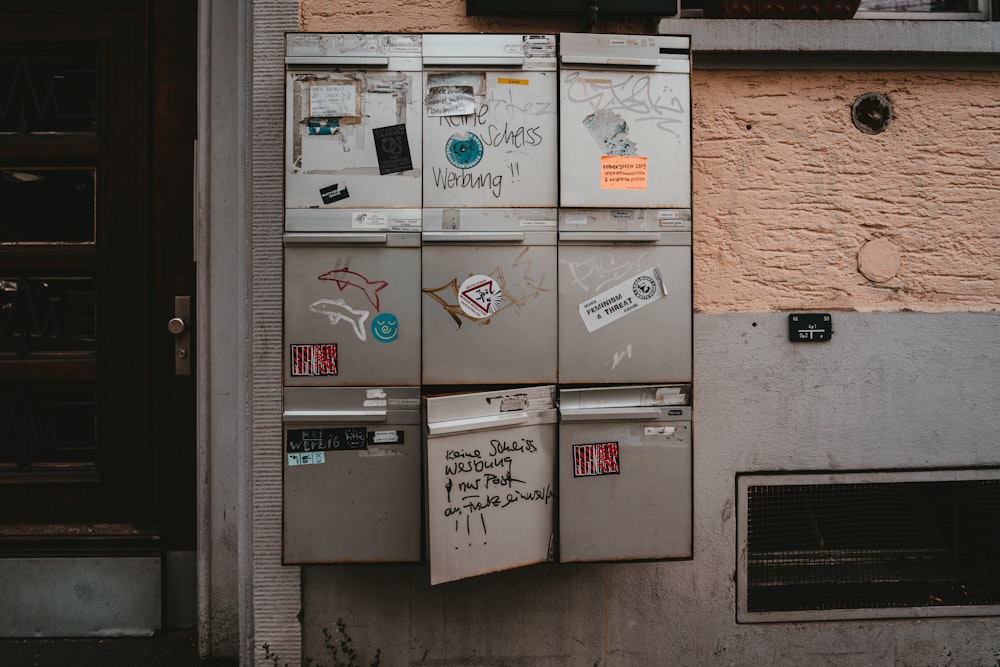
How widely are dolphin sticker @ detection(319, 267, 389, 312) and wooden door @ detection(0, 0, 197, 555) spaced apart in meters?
1.14

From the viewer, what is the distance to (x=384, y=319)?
237 centimetres

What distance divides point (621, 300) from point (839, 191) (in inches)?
50.2

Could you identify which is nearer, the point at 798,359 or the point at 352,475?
the point at 352,475

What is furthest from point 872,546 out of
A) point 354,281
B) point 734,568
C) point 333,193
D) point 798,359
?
point 333,193

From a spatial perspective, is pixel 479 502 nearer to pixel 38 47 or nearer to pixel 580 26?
pixel 580 26

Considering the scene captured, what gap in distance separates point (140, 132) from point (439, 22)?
1569mm

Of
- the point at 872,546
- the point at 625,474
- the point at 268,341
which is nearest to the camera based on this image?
the point at 625,474

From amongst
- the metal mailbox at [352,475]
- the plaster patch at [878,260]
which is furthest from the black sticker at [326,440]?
the plaster patch at [878,260]

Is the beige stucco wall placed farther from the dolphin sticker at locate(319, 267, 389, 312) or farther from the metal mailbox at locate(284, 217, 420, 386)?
the dolphin sticker at locate(319, 267, 389, 312)

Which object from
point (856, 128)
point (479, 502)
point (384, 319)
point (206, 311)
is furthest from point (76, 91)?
point (856, 128)

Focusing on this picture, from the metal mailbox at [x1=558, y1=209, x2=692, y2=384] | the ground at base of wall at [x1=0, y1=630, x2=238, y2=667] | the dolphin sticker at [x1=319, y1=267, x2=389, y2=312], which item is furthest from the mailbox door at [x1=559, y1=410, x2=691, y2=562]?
the ground at base of wall at [x1=0, y1=630, x2=238, y2=667]

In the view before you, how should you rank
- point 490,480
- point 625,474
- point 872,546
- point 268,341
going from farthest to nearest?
point 872,546 < point 268,341 < point 625,474 < point 490,480

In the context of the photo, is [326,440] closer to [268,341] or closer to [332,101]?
[268,341]

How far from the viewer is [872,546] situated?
9.80 feet
